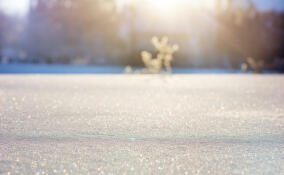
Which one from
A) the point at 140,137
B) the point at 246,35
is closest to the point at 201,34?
the point at 246,35

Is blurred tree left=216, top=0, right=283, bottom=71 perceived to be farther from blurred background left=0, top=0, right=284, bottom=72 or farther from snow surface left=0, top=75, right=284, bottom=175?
snow surface left=0, top=75, right=284, bottom=175

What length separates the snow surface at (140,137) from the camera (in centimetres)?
334

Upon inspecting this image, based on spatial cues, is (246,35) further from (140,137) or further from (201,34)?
(140,137)

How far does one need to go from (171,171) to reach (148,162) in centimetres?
31

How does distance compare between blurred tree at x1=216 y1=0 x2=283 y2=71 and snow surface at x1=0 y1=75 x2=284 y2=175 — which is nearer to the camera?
snow surface at x1=0 y1=75 x2=284 y2=175

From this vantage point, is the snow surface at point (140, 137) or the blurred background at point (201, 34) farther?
the blurred background at point (201, 34)

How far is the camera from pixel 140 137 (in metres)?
4.52

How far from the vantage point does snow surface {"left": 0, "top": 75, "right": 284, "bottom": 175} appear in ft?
11.0

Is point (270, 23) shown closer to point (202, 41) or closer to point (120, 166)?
point (202, 41)

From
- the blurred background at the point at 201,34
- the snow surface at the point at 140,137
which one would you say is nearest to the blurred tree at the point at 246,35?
the blurred background at the point at 201,34

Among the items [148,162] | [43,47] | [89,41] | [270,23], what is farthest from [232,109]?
[43,47]

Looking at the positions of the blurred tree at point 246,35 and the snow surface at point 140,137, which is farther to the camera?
the blurred tree at point 246,35

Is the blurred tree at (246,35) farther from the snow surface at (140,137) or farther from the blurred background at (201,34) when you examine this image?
the snow surface at (140,137)

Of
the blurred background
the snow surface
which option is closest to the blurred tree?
the blurred background
